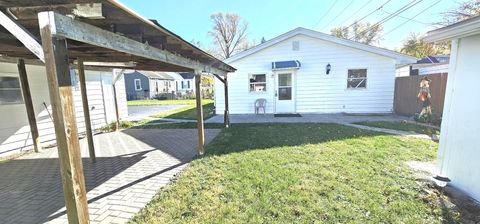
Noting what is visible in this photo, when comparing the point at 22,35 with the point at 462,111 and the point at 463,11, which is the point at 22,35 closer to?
the point at 462,111

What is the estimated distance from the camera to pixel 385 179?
11.6 ft

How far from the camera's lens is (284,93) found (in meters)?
11.2

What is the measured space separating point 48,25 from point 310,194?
3.43m

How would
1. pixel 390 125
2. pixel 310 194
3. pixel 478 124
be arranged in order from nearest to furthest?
1. pixel 478 124
2. pixel 310 194
3. pixel 390 125

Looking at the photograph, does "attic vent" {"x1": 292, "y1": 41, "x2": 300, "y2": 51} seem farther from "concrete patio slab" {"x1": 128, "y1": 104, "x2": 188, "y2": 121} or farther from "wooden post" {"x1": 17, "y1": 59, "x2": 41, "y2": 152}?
"wooden post" {"x1": 17, "y1": 59, "x2": 41, "y2": 152}

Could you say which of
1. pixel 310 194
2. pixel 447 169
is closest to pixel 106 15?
pixel 310 194

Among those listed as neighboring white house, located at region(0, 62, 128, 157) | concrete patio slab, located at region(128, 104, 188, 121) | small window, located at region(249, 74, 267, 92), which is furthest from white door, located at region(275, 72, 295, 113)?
neighboring white house, located at region(0, 62, 128, 157)

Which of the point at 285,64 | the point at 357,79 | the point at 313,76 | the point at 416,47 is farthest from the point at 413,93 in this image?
the point at 416,47

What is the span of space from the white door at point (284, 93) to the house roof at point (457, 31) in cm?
748

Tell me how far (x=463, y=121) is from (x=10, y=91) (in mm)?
9444

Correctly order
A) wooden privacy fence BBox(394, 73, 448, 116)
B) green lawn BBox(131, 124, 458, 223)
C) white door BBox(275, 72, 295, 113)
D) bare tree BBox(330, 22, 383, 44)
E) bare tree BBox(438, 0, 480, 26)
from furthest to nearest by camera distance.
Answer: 1. bare tree BBox(330, 22, 383, 44)
2. bare tree BBox(438, 0, 480, 26)
3. white door BBox(275, 72, 295, 113)
4. wooden privacy fence BBox(394, 73, 448, 116)
5. green lawn BBox(131, 124, 458, 223)

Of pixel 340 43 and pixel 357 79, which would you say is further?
pixel 357 79

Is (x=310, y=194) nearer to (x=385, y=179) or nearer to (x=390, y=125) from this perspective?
(x=385, y=179)

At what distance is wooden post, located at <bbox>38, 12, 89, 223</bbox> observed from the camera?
176 centimetres
